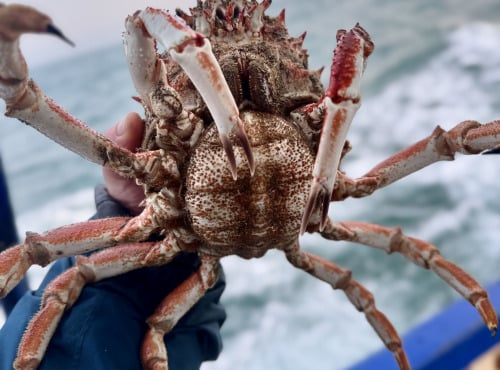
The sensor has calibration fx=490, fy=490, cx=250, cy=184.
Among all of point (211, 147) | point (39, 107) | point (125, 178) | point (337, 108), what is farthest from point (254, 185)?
point (125, 178)

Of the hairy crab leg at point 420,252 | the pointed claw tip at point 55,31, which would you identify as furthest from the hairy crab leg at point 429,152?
the pointed claw tip at point 55,31

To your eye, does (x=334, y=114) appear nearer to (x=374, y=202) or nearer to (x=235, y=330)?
(x=235, y=330)

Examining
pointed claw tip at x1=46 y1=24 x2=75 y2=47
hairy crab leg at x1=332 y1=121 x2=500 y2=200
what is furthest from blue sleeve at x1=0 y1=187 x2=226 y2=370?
pointed claw tip at x1=46 y1=24 x2=75 y2=47

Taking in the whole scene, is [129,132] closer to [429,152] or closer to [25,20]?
[25,20]

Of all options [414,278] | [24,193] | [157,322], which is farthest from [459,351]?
[24,193]

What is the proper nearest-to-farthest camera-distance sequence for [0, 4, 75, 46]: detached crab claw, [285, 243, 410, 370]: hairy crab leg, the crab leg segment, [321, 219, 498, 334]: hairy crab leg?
[0, 4, 75, 46]: detached crab claw
the crab leg segment
[321, 219, 498, 334]: hairy crab leg
[285, 243, 410, 370]: hairy crab leg

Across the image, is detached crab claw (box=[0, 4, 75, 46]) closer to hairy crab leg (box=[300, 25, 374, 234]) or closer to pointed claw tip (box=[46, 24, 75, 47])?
pointed claw tip (box=[46, 24, 75, 47])
